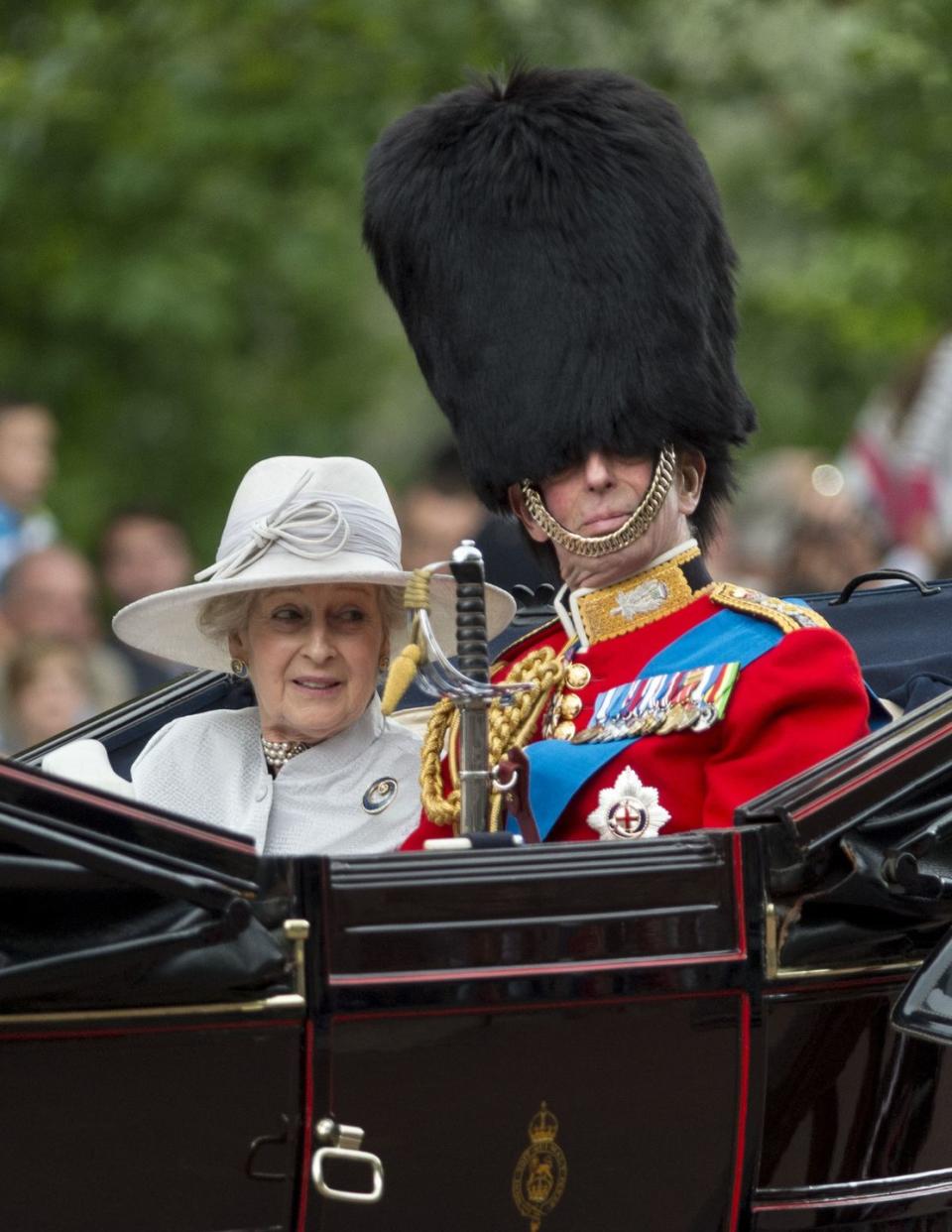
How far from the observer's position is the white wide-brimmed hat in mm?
3545

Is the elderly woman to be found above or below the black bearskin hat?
below

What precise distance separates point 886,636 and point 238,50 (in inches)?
186

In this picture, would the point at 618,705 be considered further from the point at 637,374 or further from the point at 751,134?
the point at 751,134

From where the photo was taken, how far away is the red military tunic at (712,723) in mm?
3117

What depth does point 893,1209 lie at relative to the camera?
9.80 feet

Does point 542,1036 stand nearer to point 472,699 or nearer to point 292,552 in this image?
point 472,699

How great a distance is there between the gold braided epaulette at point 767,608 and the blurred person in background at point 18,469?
3571mm

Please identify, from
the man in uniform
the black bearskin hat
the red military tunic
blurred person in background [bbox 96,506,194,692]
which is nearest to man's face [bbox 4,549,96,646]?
blurred person in background [bbox 96,506,194,692]

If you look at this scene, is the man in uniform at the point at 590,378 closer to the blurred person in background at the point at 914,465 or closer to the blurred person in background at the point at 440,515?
the blurred person in background at the point at 440,515

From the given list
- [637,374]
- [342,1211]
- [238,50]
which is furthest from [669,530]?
[238,50]

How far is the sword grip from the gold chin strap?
0.87 feet

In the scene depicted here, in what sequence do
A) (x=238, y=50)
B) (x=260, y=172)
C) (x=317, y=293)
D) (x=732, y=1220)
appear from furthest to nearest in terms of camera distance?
(x=317, y=293)
(x=260, y=172)
(x=238, y=50)
(x=732, y=1220)

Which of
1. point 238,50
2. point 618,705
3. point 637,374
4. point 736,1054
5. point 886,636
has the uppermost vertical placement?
point 238,50

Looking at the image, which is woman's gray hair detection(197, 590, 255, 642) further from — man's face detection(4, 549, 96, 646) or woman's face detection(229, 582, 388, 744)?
man's face detection(4, 549, 96, 646)
